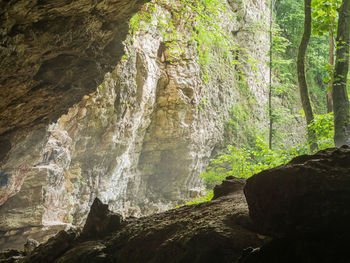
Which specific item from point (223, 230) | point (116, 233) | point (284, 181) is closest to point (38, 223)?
point (116, 233)

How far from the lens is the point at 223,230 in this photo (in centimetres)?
289

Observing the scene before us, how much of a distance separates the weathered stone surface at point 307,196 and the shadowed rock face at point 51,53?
12.0ft

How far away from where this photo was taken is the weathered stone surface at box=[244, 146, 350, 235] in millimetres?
2090

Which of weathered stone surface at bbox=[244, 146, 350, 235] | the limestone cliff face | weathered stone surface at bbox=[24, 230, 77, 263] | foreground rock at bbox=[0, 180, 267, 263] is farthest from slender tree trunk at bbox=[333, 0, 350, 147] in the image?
the limestone cliff face

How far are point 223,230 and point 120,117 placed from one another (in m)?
10.1

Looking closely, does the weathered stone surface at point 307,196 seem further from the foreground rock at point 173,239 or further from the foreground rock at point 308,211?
the foreground rock at point 173,239

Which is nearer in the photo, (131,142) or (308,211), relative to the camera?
(308,211)

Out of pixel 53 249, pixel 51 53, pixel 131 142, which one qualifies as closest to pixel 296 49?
pixel 131 142

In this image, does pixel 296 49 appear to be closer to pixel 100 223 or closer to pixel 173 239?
pixel 100 223

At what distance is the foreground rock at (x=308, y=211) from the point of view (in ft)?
6.52

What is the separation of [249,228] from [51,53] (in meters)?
4.47

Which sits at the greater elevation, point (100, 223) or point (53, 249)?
point (100, 223)

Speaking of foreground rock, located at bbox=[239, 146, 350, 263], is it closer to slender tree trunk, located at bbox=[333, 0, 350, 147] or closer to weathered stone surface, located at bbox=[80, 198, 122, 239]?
weathered stone surface, located at bbox=[80, 198, 122, 239]

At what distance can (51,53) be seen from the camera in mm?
5250
